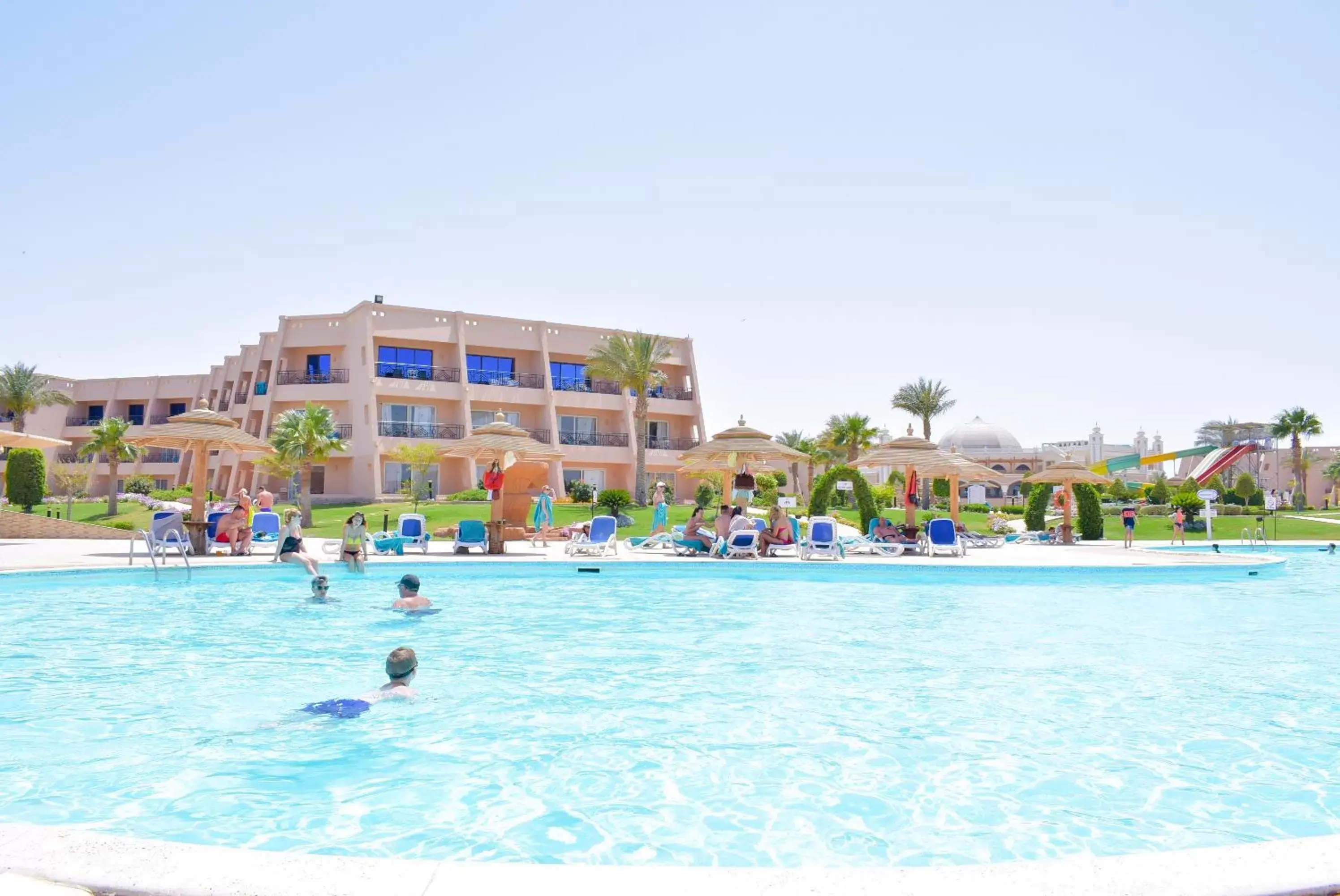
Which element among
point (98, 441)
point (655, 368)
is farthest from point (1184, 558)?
point (98, 441)

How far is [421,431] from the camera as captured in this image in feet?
138

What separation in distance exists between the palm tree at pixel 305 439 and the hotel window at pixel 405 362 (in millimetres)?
8270

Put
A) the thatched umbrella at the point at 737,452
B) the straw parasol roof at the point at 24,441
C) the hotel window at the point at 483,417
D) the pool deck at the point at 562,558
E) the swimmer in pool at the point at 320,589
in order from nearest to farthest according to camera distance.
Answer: the swimmer in pool at the point at 320,589 → the pool deck at the point at 562,558 → the thatched umbrella at the point at 737,452 → the straw parasol roof at the point at 24,441 → the hotel window at the point at 483,417

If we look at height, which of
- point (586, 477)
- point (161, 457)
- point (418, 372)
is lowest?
point (586, 477)

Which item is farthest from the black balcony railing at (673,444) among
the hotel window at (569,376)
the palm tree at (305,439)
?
the palm tree at (305,439)

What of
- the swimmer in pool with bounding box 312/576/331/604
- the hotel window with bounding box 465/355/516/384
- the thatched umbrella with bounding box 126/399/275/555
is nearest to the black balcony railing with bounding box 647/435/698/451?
the hotel window with bounding box 465/355/516/384

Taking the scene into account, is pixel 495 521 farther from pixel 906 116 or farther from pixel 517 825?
pixel 517 825

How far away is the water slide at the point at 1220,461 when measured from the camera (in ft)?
145

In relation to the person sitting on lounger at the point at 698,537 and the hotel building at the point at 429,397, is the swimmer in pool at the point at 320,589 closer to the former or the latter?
the person sitting on lounger at the point at 698,537

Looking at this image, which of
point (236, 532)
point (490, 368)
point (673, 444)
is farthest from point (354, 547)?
point (673, 444)

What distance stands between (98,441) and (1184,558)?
41.3m

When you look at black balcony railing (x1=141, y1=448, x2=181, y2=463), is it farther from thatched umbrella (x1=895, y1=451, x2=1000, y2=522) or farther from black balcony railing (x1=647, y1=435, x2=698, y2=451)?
thatched umbrella (x1=895, y1=451, x2=1000, y2=522)

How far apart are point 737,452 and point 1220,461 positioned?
38.6m

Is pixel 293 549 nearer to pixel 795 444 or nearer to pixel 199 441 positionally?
pixel 199 441
